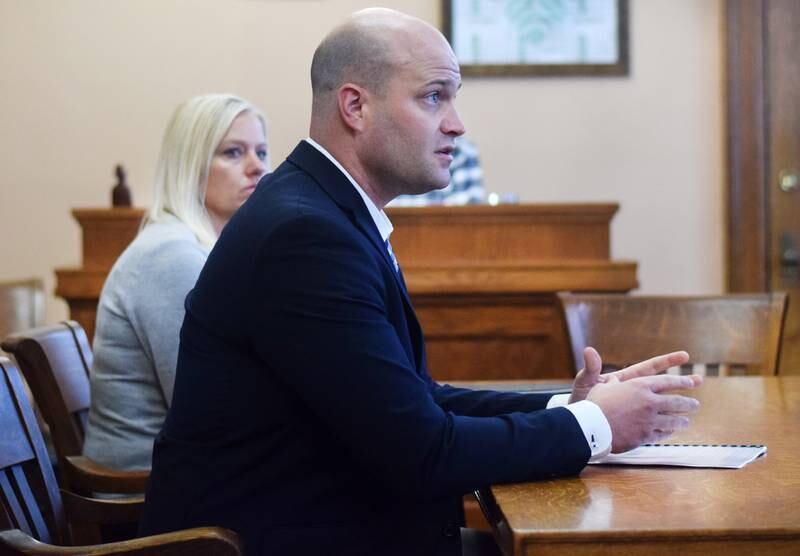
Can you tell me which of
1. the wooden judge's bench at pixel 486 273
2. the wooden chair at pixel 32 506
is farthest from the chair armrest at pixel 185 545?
the wooden judge's bench at pixel 486 273

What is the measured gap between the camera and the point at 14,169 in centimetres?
551

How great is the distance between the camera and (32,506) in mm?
1691

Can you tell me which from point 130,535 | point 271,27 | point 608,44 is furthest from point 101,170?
point 130,535

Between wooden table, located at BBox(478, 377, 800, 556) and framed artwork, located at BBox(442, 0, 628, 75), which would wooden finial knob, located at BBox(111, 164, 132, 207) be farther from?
wooden table, located at BBox(478, 377, 800, 556)

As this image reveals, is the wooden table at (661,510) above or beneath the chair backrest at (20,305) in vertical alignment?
above

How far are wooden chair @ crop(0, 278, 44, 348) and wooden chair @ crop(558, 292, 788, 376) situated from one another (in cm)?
183

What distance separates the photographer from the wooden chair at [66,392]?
2244mm

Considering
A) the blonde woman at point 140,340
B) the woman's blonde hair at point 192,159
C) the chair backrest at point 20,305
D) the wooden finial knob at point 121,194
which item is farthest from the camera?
the wooden finial knob at point 121,194

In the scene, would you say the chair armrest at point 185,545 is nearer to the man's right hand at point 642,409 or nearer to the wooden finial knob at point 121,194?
the man's right hand at point 642,409

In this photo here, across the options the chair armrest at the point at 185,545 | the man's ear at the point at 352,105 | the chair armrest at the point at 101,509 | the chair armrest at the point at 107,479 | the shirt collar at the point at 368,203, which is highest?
the man's ear at the point at 352,105

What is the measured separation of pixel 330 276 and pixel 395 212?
2.71 m

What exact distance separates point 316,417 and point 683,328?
1435 mm

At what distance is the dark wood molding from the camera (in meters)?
5.39

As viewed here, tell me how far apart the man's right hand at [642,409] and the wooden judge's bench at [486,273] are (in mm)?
2425
